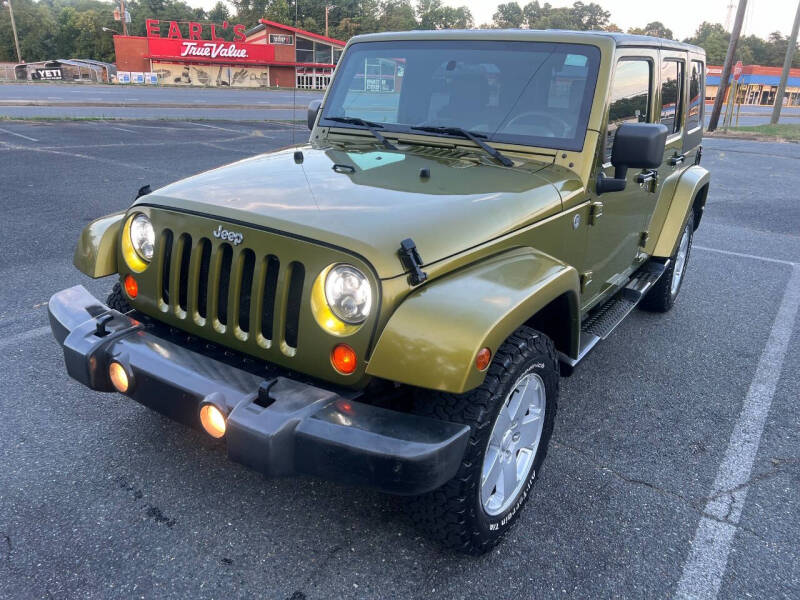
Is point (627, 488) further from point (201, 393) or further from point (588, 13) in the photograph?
point (588, 13)

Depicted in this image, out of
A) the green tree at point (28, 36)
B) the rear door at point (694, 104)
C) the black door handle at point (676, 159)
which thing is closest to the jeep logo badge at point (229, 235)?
the black door handle at point (676, 159)

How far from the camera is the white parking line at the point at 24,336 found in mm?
3762

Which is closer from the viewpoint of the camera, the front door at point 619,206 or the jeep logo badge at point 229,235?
the jeep logo badge at point 229,235

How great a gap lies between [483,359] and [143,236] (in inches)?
59.4

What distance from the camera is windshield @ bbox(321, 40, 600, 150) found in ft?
9.98

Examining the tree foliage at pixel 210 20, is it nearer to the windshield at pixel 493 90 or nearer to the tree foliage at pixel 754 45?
the tree foliage at pixel 754 45

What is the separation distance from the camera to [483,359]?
1.91m

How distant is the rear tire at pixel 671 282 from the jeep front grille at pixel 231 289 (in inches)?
133

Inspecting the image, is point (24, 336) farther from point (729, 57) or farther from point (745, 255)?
point (729, 57)

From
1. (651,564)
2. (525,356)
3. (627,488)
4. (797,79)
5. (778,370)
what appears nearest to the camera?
(525,356)

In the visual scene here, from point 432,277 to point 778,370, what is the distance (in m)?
3.09

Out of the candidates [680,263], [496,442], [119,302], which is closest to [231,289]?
[119,302]

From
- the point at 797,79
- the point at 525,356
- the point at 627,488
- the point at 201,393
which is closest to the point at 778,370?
the point at 627,488

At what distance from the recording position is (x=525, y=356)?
7.16 feet
